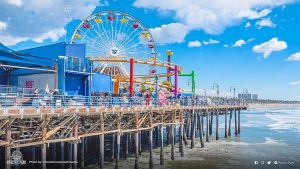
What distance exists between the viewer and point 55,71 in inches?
964

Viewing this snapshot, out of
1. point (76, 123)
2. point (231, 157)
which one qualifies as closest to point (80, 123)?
point (76, 123)

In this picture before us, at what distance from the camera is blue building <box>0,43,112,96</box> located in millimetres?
23281

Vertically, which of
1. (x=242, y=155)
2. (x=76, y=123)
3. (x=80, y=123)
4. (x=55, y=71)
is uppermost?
(x=55, y=71)

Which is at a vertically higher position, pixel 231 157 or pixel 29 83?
pixel 29 83

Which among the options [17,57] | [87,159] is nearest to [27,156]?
[87,159]

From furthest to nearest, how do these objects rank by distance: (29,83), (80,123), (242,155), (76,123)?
1. (242,155)
2. (29,83)
3. (80,123)
4. (76,123)

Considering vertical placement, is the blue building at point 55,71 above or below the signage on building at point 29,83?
above

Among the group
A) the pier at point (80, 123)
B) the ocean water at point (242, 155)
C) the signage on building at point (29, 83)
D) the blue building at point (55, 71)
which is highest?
the blue building at point (55, 71)

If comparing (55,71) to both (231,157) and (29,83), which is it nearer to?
(29,83)

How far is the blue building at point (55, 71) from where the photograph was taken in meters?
23.3

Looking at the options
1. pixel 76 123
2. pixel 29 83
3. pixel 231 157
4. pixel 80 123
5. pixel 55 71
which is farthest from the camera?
pixel 231 157

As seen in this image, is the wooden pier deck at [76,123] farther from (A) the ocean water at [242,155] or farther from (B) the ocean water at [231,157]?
(A) the ocean water at [242,155]

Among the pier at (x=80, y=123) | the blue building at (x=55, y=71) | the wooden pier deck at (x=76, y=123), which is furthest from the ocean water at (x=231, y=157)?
the blue building at (x=55, y=71)

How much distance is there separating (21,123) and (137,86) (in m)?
33.4
